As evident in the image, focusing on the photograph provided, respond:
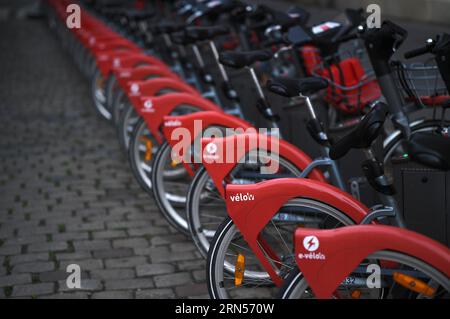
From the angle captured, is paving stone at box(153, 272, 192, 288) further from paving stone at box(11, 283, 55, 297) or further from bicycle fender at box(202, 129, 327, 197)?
bicycle fender at box(202, 129, 327, 197)

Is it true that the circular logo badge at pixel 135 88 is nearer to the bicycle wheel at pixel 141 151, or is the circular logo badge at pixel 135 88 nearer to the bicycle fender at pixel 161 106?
the bicycle wheel at pixel 141 151

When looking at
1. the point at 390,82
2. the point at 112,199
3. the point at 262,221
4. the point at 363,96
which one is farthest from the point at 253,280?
the point at 112,199

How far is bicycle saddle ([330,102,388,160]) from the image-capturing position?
3357 millimetres

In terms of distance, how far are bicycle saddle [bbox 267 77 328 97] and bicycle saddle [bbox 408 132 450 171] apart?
1.20m

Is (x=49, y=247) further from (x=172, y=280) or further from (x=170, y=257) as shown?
(x=172, y=280)

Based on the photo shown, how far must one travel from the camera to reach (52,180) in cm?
720

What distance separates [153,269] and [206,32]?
7.18 feet

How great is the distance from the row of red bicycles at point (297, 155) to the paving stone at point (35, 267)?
2.79 feet

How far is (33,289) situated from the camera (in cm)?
466

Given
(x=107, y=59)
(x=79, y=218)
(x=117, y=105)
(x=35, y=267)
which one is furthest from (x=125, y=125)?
(x=35, y=267)

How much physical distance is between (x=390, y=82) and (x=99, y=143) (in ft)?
15.5

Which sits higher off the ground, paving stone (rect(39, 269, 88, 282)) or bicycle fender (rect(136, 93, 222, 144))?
bicycle fender (rect(136, 93, 222, 144))

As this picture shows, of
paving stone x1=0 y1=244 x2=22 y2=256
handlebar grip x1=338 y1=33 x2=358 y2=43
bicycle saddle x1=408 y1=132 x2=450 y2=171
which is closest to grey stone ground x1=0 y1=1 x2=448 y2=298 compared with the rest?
paving stone x1=0 y1=244 x2=22 y2=256

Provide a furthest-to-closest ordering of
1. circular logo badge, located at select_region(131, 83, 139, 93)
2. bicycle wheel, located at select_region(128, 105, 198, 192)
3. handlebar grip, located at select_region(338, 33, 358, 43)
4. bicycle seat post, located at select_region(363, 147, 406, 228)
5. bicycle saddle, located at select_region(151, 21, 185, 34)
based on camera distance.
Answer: bicycle saddle, located at select_region(151, 21, 185, 34) → circular logo badge, located at select_region(131, 83, 139, 93) → bicycle wheel, located at select_region(128, 105, 198, 192) → handlebar grip, located at select_region(338, 33, 358, 43) → bicycle seat post, located at select_region(363, 147, 406, 228)
